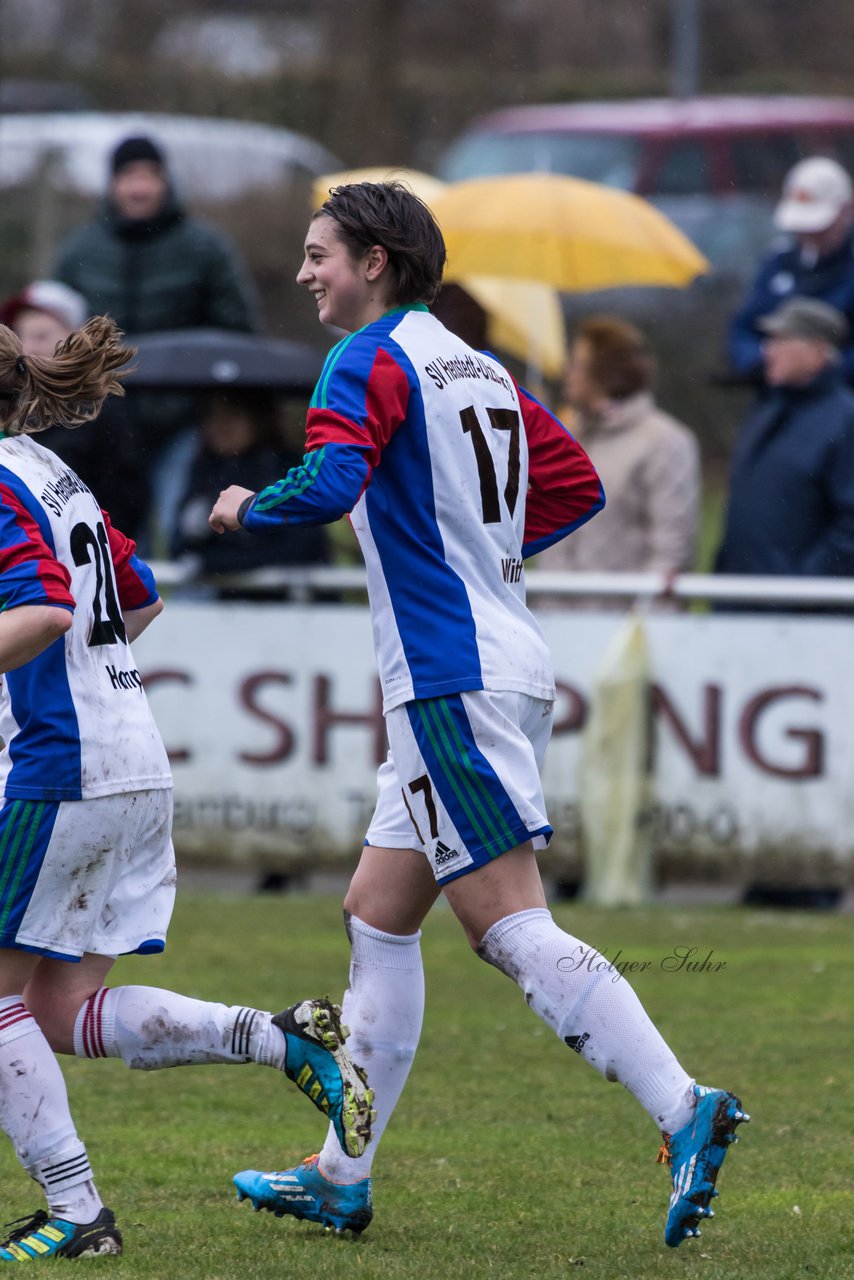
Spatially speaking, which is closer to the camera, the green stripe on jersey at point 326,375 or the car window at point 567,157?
the green stripe on jersey at point 326,375

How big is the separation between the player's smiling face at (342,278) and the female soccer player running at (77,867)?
16.8 inches

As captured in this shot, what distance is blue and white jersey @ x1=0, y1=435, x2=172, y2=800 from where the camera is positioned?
4270 millimetres

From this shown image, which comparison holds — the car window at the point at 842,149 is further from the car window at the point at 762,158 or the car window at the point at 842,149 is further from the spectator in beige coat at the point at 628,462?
the spectator in beige coat at the point at 628,462

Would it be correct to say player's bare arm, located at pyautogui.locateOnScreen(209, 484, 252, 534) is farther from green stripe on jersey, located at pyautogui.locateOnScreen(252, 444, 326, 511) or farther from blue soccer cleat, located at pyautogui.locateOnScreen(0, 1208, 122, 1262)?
blue soccer cleat, located at pyautogui.locateOnScreen(0, 1208, 122, 1262)

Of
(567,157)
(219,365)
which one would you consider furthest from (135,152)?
(567,157)

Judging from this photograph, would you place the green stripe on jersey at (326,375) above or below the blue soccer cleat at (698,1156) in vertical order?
above

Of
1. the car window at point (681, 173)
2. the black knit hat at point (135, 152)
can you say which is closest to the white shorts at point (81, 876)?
the black knit hat at point (135, 152)

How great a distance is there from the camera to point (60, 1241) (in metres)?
4.29

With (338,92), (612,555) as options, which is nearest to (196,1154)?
(612,555)

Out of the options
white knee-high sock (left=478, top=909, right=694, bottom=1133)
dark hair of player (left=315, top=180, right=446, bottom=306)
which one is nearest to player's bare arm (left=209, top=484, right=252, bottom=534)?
dark hair of player (left=315, top=180, right=446, bottom=306)

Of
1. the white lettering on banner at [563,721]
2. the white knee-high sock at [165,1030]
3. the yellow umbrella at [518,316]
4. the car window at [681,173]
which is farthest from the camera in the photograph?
the car window at [681,173]

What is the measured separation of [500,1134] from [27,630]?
2.12 metres

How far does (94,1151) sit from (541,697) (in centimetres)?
171

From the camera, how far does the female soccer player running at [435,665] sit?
421cm
